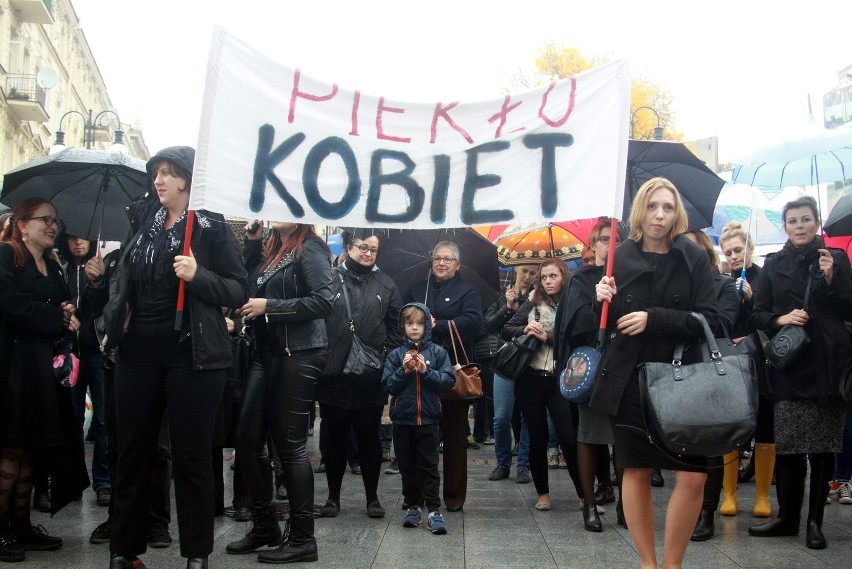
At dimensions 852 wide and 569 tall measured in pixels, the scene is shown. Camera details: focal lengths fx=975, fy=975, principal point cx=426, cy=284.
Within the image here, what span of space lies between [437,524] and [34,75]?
33.6 m

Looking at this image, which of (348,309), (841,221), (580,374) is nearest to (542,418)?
(580,374)

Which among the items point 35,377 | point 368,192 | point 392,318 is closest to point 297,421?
point 368,192

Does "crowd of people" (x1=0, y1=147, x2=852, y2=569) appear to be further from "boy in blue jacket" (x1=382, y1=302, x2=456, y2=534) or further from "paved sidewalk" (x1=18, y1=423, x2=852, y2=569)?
"paved sidewalk" (x1=18, y1=423, x2=852, y2=569)

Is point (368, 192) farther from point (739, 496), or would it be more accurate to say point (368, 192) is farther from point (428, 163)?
point (739, 496)

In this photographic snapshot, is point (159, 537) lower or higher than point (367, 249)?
lower

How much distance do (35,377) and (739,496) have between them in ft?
17.3

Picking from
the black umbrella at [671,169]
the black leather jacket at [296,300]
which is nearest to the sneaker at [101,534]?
the black leather jacket at [296,300]

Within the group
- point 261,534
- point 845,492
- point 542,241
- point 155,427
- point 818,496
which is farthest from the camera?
point 542,241

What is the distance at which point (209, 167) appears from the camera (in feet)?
16.2

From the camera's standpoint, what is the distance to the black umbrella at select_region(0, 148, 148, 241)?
6.52 m

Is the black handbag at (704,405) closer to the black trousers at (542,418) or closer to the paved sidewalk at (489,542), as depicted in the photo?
the paved sidewalk at (489,542)

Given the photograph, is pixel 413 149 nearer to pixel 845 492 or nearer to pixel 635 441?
pixel 635 441

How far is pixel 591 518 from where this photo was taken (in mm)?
6336

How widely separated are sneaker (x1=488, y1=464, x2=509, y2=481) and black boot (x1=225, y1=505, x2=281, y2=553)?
3.38 meters
